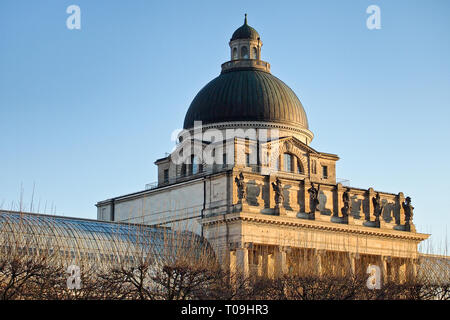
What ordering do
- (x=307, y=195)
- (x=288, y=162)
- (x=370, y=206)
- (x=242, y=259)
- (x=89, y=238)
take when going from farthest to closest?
(x=288, y=162) → (x=370, y=206) → (x=307, y=195) → (x=242, y=259) → (x=89, y=238)

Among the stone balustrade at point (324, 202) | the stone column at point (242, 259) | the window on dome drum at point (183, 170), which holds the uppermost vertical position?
the window on dome drum at point (183, 170)

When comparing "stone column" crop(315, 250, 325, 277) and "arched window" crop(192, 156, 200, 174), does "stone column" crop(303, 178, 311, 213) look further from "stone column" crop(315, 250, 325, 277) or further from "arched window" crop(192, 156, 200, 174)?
"arched window" crop(192, 156, 200, 174)

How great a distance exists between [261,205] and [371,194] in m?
13.8

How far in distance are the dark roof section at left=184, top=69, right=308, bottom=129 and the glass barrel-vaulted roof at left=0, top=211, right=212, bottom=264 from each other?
14.3 meters

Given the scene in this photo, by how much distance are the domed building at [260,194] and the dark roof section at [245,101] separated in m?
0.10

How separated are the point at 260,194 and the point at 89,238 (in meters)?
15.4

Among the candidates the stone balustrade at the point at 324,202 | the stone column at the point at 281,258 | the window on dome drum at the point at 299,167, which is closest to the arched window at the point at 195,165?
the stone balustrade at the point at 324,202

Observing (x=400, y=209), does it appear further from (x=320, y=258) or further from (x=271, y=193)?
(x=271, y=193)

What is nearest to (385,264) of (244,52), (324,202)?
(324,202)

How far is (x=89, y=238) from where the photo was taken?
227 ft

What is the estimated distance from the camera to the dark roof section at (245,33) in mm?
88688

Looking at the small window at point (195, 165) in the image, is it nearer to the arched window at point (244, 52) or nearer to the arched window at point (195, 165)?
the arched window at point (195, 165)
